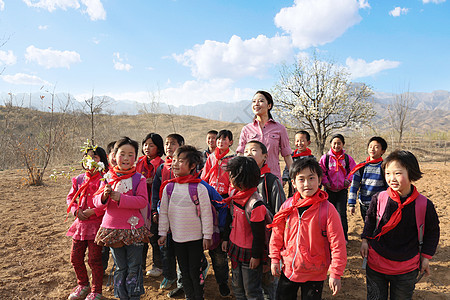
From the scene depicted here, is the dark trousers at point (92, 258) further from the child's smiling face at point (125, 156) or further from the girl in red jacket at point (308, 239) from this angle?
the girl in red jacket at point (308, 239)

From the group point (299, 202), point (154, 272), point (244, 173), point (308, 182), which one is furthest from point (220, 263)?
point (308, 182)

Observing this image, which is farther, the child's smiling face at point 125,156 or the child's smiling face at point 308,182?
the child's smiling face at point 125,156

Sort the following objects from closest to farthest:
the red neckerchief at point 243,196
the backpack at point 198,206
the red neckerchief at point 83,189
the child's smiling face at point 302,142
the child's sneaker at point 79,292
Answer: the red neckerchief at point 243,196
the backpack at point 198,206
the red neckerchief at point 83,189
the child's sneaker at point 79,292
the child's smiling face at point 302,142

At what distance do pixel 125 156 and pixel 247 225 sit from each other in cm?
130

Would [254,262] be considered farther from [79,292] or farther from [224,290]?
[79,292]

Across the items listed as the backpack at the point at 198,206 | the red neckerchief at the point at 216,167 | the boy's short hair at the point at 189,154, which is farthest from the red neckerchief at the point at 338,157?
the boy's short hair at the point at 189,154

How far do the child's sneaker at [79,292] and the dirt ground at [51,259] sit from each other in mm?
170

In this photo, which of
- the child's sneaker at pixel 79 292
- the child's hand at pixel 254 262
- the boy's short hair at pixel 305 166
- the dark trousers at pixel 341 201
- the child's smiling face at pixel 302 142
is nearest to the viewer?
the boy's short hair at pixel 305 166

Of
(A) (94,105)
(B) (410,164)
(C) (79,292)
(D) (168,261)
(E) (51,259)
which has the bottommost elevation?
(E) (51,259)

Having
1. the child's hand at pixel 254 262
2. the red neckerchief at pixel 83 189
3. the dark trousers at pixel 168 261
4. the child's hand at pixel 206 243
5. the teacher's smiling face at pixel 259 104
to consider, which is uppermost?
the teacher's smiling face at pixel 259 104

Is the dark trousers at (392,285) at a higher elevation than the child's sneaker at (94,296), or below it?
higher

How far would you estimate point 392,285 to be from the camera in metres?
1.96

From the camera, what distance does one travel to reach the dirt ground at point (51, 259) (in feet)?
9.40

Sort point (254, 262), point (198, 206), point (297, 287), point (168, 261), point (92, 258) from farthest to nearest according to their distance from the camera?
point (168, 261) < point (92, 258) < point (198, 206) < point (254, 262) < point (297, 287)
